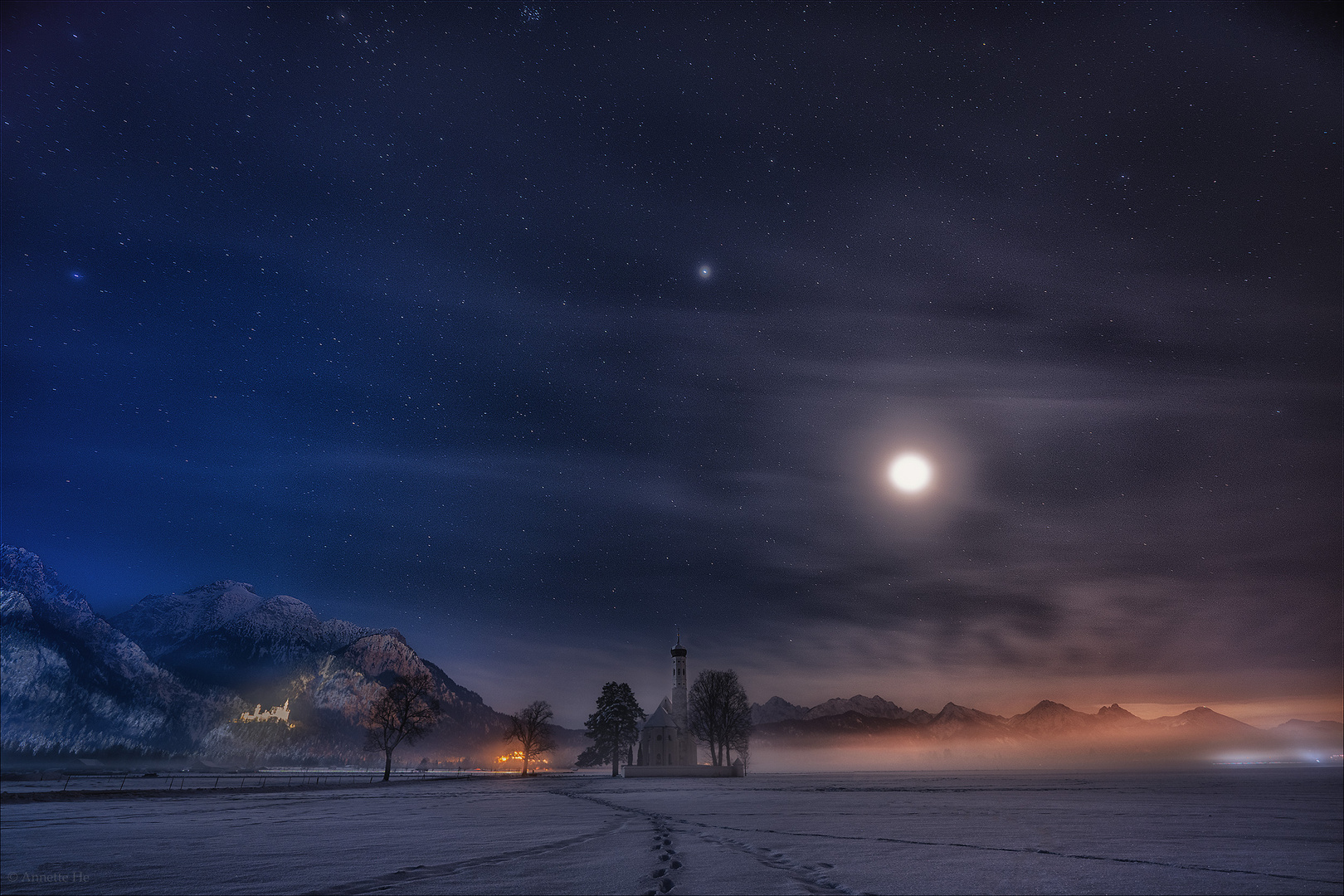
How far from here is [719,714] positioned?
10025 cm

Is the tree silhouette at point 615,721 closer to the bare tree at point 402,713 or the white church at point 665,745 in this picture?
the white church at point 665,745

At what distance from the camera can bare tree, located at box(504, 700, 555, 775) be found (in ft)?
337

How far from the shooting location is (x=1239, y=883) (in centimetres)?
947

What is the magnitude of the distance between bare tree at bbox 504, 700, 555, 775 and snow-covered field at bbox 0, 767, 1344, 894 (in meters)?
84.6

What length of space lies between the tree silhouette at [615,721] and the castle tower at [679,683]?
14382 mm

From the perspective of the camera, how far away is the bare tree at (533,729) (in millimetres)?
102688

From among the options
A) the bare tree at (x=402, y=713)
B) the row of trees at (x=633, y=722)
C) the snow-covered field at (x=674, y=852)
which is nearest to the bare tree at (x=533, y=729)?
the row of trees at (x=633, y=722)

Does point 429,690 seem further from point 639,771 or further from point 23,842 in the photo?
point 23,842

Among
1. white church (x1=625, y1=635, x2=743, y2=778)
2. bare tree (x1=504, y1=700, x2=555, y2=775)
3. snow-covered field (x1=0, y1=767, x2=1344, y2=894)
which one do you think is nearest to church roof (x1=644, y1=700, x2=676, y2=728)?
white church (x1=625, y1=635, x2=743, y2=778)

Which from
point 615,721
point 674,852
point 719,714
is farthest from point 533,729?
point 674,852

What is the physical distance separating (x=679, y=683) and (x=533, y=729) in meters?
36.4

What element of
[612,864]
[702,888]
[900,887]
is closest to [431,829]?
[612,864]

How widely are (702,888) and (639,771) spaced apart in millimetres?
92997

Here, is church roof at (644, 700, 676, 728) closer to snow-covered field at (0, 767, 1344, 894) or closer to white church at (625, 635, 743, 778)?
white church at (625, 635, 743, 778)
